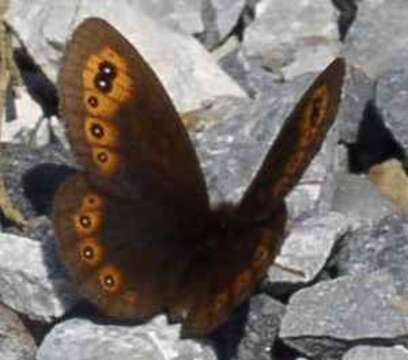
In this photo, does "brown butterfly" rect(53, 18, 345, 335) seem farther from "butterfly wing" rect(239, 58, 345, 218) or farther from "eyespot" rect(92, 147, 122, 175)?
"butterfly wing" rect(239, 58, 345, 218)

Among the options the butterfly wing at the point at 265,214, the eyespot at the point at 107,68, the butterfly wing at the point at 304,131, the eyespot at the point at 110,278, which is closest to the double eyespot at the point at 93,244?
the eyespot at the point at 110,278

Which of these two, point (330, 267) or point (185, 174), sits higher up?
point (185, 174)

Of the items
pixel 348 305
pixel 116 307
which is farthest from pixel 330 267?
pixel 116 307

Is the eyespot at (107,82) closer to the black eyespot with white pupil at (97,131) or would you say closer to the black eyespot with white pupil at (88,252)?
the black eyespot with white pupil at (97,131)

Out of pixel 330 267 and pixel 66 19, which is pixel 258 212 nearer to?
pixel 330 267

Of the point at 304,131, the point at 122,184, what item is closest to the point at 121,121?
the point at 122,184

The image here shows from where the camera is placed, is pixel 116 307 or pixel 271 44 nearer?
pixel 116 307

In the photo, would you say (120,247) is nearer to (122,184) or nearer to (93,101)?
(122,184)

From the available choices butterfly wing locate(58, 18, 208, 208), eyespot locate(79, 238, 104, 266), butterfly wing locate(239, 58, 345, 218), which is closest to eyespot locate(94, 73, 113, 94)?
butterfly wing locate(58, 18, 208, 208)
